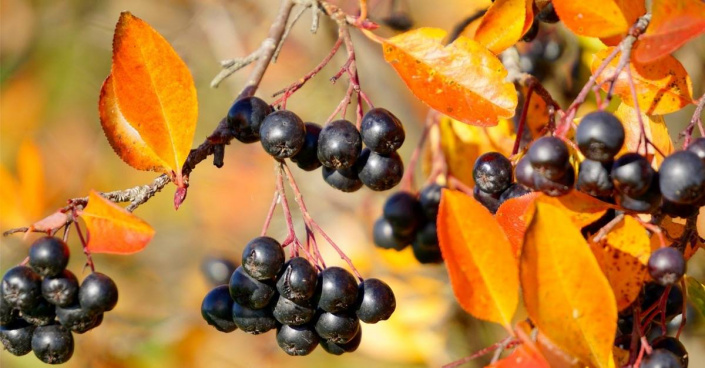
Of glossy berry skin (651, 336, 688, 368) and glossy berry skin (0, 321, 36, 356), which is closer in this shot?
glossy berry skin (651, 336, 688, 368)

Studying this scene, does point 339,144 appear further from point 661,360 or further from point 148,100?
point 661,360

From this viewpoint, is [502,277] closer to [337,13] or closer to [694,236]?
[694,236]

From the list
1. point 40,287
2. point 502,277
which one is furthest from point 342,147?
point 40,287

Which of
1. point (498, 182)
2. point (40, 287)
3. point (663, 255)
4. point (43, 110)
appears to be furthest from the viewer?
point (43, 110)

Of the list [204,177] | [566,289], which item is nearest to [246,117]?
[566,289]

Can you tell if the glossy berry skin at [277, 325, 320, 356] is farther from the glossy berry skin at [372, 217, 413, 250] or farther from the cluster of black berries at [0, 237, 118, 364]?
the glossy berry skin at [372, 217, 413, 250]

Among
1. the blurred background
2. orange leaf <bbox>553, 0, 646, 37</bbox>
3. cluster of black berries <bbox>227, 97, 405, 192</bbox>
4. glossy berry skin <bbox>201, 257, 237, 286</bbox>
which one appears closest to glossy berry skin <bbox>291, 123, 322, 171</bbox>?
cluster of black berries <bbox>227, 97, 405, 192</bbox>

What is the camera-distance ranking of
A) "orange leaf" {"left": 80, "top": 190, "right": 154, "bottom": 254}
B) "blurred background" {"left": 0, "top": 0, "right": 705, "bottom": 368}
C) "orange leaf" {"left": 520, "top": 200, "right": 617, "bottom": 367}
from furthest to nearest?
"blurred background" {"left": 0, "top": 0, "right": 705, "bottom": 368}, "orange leaf" {"left": 80, "top": 190, "right": 154, "bottom": 254}, "orange leaf" {"left": 520, "top": 200, "right": 617, "bottom": 367}

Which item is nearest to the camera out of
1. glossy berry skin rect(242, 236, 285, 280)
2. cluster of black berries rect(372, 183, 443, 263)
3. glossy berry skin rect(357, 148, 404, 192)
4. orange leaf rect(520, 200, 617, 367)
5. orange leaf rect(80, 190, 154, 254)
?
orange leaf rect(520, 200, 617, 367)
